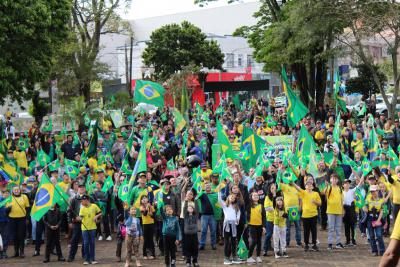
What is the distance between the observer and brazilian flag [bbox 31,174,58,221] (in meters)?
13.5

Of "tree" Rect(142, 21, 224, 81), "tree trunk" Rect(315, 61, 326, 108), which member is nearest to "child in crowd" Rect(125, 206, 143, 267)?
"tree trunk" Rect(315, 61, 326, 108)

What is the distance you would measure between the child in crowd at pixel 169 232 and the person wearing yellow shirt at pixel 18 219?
3292 millimetres

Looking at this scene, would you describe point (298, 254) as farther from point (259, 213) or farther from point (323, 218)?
point (323, 218)

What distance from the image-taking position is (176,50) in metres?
62.8

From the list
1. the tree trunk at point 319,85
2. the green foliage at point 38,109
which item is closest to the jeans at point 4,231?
the tree trunk at point 319,85

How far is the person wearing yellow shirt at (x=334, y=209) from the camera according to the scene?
13.8 metres

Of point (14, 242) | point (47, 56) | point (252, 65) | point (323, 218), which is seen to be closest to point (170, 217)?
point (14, 242)

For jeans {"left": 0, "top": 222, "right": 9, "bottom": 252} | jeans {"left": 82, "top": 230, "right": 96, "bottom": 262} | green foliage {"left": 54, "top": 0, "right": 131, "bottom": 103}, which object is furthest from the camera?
green foliage {"left": 54, "top": 0, "right": 131, "bottom": 103}

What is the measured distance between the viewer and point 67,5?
88.0 ft

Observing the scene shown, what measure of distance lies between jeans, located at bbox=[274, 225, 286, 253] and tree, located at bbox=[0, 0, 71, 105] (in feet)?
41.9

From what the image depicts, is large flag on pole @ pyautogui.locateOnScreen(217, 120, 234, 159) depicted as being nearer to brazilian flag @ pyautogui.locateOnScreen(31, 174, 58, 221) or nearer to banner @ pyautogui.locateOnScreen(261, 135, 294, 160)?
banner @ pyautogui.locateOnScreen(261, 135, 294, 160)

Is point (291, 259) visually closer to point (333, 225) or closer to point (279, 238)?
point (279, 238)

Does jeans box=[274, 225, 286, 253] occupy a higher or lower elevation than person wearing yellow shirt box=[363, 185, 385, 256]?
lower

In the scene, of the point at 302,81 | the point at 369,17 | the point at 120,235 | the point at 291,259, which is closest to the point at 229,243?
the point at 291,259
